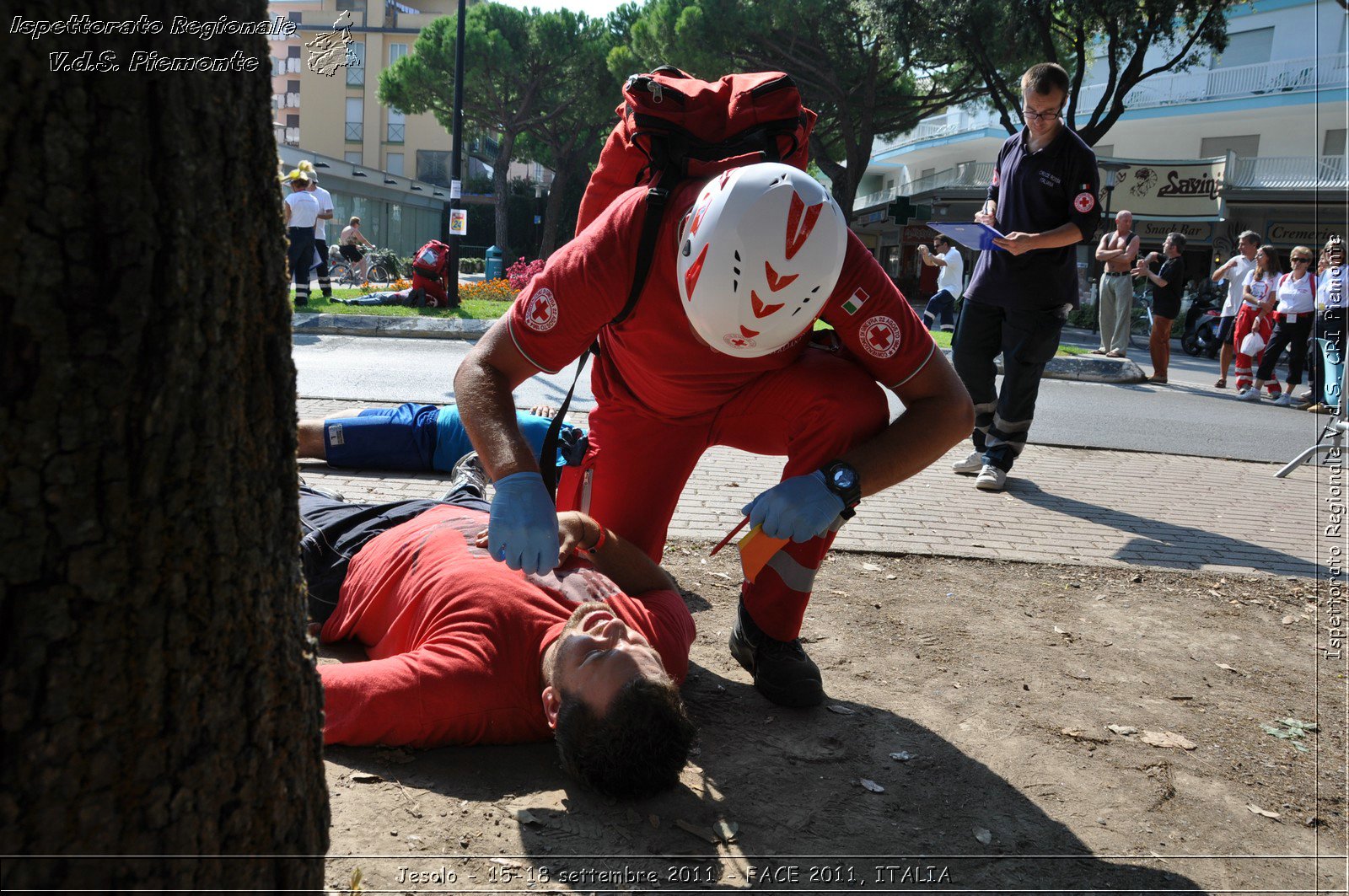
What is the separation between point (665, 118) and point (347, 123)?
5349cm

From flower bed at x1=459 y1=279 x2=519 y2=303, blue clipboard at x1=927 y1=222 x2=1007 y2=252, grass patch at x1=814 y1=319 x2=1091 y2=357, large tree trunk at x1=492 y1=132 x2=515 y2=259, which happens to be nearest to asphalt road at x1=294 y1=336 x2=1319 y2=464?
grass patch at x1=814 y1=319 x2=1091 y2=357

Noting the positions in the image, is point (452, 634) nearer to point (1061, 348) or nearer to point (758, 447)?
point (758, 447)

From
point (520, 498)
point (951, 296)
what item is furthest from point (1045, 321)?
point (951, 296)

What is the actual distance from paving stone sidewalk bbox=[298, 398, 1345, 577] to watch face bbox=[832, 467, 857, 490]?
5.98ft

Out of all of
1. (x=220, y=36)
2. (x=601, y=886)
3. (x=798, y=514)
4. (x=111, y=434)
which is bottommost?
(x=601, y=886)

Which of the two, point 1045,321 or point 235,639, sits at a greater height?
point 1045,321

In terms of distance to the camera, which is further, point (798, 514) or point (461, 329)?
point (461, 329)

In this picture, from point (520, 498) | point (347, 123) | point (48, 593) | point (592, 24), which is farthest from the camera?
point (347, 123)

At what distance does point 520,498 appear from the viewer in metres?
2.71

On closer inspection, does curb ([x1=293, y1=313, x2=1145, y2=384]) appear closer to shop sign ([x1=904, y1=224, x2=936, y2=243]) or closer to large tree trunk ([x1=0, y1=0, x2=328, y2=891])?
large tree trunk ([x1=0, y1=0, x2=328, y2=891])

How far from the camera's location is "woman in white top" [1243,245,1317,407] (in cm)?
1278

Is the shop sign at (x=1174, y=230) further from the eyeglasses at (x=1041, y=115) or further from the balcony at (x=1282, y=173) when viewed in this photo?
the eyeglasses at (x=1041, y=115)

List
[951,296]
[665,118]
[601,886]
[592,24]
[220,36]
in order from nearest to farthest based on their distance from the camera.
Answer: [220,36] < [601,886] < [665,118] < [951,296] < [592,24]

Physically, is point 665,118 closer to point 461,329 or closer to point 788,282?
point 788,282
